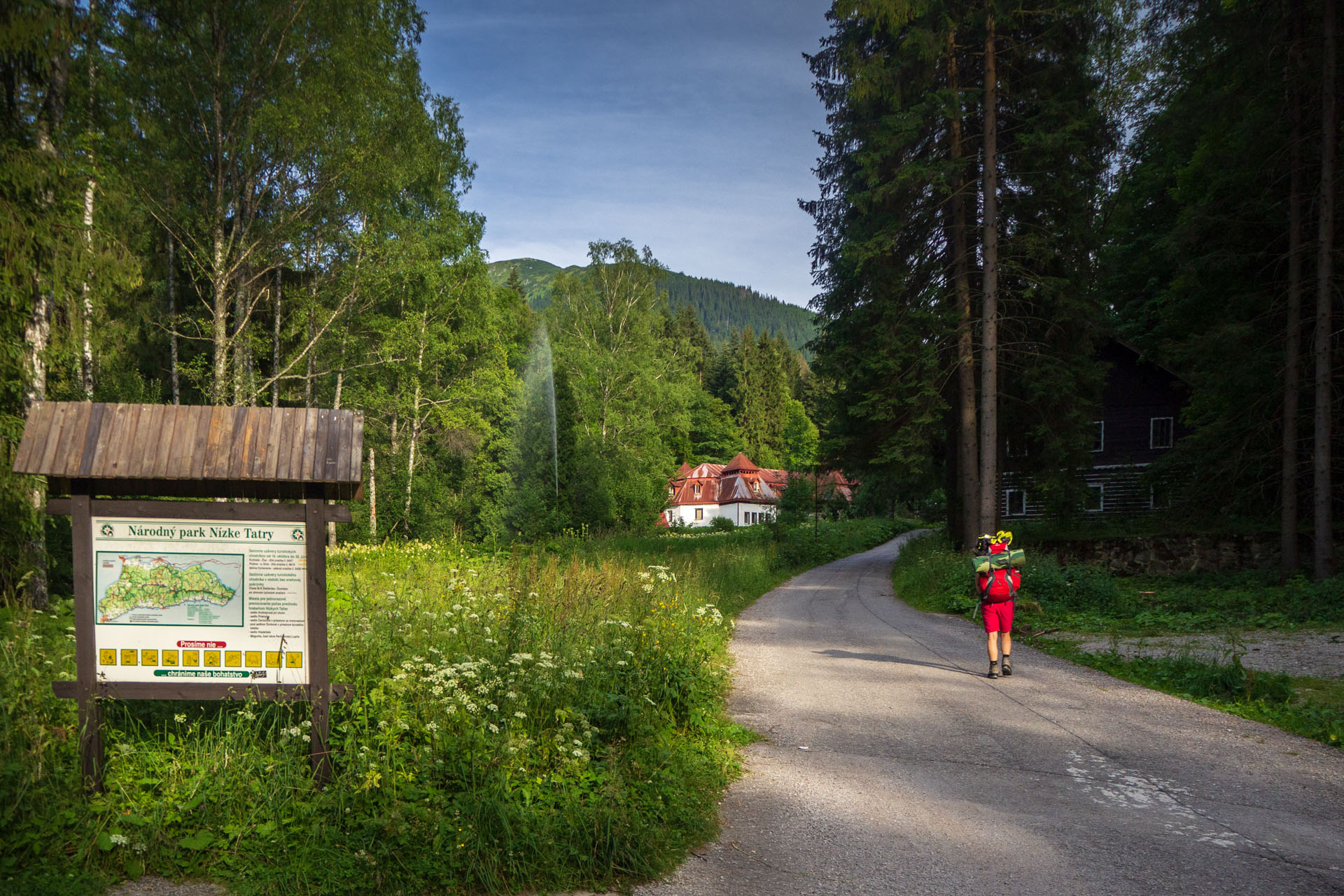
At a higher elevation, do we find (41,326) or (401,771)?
(41,326)

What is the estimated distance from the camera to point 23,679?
192 inches

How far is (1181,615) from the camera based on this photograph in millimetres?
14266

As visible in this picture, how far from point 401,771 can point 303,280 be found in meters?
24.3

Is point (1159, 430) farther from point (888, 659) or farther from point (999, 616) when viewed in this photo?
point (999, 616)

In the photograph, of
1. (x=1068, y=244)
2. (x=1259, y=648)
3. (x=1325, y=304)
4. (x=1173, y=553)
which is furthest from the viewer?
(x=1173, y=553)

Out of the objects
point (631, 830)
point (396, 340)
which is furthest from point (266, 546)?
point (396, 340)

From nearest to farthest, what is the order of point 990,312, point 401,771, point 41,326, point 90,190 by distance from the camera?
point 401,771
point 41,326
point 90,190
point 990,312

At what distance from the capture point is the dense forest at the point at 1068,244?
56.2 feet

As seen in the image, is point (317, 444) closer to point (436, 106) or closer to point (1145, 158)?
point (436, 106)

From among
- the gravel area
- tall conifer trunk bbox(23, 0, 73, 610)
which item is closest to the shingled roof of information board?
tall conifer trunk bbox(23, 0, 73, 610)

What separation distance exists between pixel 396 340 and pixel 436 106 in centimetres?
1038

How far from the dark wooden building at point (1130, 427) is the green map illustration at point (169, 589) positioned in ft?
105

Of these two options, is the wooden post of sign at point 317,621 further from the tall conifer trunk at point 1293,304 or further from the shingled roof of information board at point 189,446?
the tall conifer trunk at point 1293,304

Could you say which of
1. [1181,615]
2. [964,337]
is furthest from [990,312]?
[1181,615]
